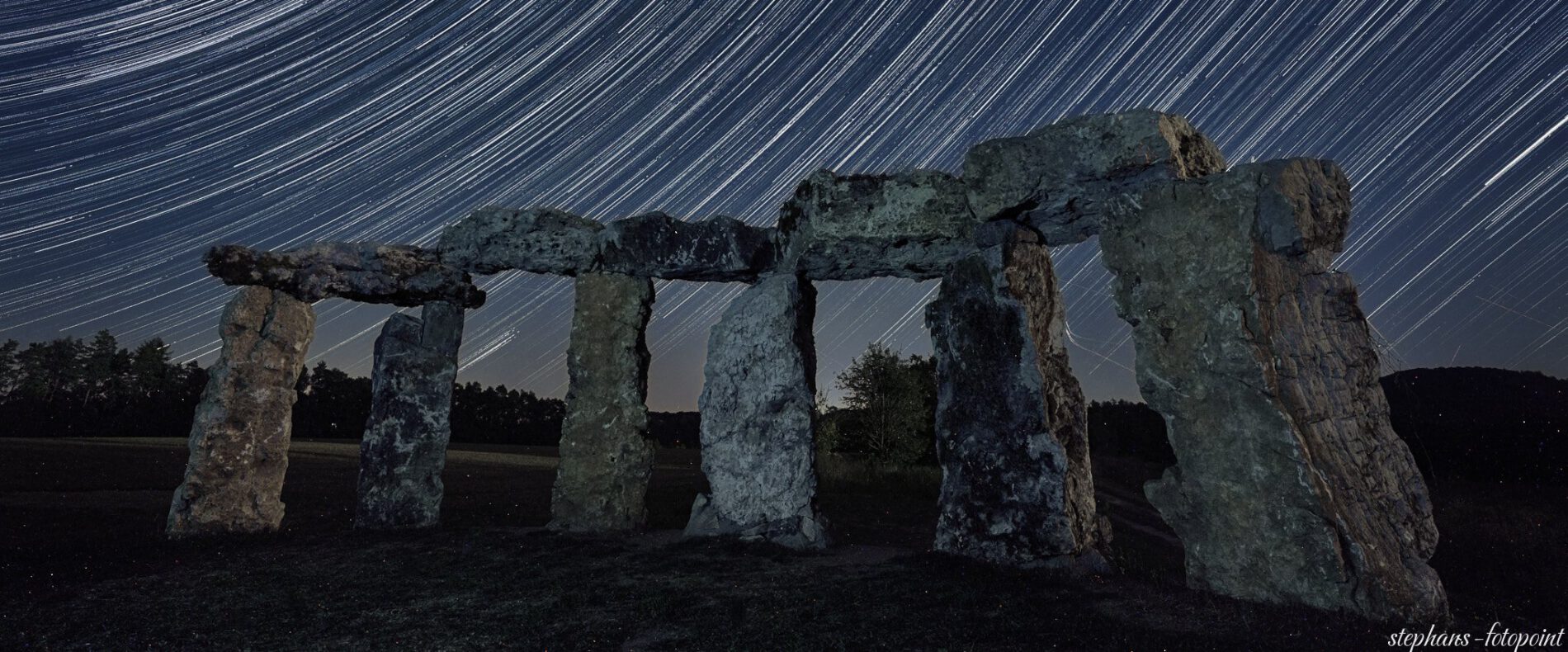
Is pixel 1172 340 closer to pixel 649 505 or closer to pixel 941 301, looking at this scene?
pixel 941 301

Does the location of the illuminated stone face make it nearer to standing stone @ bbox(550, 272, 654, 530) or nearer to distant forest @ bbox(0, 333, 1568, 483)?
standing stone @ bbox(550, 272, 654, 530)

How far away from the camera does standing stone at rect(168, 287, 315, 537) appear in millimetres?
11281

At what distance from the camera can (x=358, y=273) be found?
12305 millimetres

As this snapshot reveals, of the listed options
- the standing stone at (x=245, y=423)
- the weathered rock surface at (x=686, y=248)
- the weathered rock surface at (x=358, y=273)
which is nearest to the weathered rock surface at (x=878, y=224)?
the weathered rock surface at (x=686, y=248)

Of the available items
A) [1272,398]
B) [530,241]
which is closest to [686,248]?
[530,241]

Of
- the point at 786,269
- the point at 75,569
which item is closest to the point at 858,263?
the point at 786,269

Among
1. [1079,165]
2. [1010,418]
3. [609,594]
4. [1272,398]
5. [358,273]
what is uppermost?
[1079,165]

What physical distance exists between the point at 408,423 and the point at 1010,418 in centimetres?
899

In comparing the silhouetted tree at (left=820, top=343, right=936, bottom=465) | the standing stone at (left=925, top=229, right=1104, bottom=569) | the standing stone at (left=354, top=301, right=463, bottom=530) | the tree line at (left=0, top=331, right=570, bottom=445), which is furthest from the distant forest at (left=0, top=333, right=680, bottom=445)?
the standing stone at (left=925, top=229, right=1104, bottom=569)

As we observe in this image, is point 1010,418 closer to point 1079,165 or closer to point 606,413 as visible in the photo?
point 1079,165

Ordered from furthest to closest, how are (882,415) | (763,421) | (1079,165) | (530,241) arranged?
1. (882,415)
2. (530,241)
3. (763,421)
4. (1079,165)

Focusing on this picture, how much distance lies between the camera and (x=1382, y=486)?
6.82 m

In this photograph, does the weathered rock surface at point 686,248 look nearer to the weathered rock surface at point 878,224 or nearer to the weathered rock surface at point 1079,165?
the weathered rock surface at point 878,224

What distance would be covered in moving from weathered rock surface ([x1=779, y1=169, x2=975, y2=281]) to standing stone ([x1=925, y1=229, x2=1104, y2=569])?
586 mm
